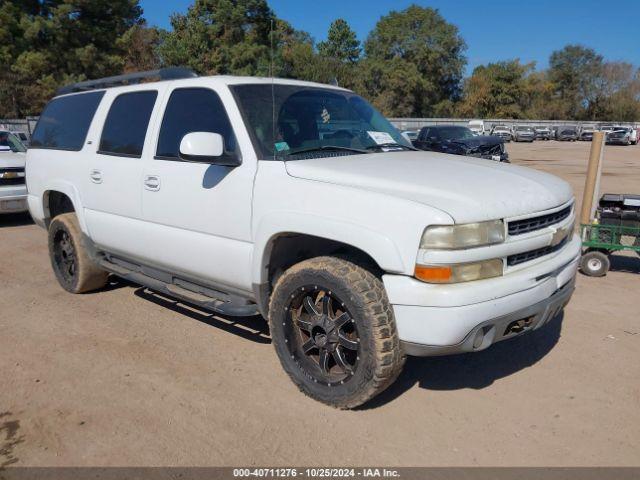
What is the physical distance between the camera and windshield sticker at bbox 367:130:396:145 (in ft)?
14.3

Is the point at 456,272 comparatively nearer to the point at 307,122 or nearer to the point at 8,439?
the point at 307,122

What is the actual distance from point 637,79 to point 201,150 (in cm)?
9471

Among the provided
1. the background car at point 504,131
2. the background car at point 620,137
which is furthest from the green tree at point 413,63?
the background car at point 620,137

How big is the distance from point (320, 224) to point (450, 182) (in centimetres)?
78

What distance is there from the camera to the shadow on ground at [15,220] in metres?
10.1

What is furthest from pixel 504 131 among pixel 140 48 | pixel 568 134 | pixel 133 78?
pixel 133 78

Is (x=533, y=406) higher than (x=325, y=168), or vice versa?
(x=325, y=168)

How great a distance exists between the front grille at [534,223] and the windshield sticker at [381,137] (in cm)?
141

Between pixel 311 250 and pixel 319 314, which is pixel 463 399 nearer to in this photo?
pixel 319 314

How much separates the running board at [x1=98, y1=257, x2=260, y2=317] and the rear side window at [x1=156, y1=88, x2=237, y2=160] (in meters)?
1.00

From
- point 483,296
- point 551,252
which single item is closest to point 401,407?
point 483,296

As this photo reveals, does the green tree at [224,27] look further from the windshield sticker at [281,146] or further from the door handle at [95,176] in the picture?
the door handle at [95,176]

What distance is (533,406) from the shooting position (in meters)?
3.48

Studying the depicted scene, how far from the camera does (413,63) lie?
70000 millimetres
